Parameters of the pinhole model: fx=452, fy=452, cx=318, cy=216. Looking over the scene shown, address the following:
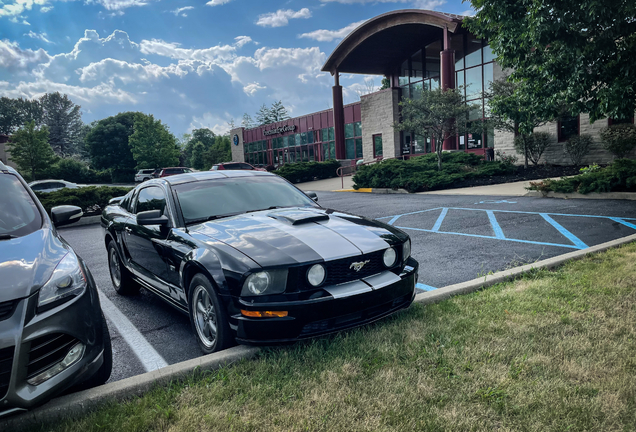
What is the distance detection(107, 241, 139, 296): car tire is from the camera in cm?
561

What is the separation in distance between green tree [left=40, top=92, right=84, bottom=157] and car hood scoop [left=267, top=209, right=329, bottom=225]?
128 meters

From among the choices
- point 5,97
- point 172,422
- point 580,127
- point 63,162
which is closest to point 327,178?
point 580,127

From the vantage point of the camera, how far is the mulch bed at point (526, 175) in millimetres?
18625

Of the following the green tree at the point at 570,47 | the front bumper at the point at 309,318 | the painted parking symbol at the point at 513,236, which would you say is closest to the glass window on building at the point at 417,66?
the green tree at the point at 570,47

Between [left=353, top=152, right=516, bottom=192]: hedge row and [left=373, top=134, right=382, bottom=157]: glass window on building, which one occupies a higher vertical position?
[left=373, top=134, right=382, bottom=157]: glass window on building

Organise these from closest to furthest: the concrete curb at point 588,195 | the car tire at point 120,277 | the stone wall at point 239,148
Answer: the car tire at point 120,277 < the concrete curb at point 588,195 < the stone wall at point 239,148

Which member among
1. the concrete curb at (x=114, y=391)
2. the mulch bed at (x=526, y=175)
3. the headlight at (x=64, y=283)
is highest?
the headlight at (x=64, y=283)

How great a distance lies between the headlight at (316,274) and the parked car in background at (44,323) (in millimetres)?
1430

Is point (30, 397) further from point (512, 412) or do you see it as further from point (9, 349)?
point (512, 412)

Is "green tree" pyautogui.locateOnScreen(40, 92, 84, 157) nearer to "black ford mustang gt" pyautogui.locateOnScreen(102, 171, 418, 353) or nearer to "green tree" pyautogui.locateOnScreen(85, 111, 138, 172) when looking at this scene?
"green tree" pyautogui.locateOnScreen(85, 111, 138, 172)

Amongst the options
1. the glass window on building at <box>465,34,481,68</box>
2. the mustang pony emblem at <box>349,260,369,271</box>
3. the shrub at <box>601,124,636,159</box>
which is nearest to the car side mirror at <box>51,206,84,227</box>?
the mustang pony emblem at <box>349,260,369,271</box>

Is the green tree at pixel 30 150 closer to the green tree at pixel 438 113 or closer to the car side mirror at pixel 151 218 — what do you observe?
the green tree at pixel 438 113

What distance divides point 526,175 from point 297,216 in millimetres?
18586

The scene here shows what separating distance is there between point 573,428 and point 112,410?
2610 millimetres
